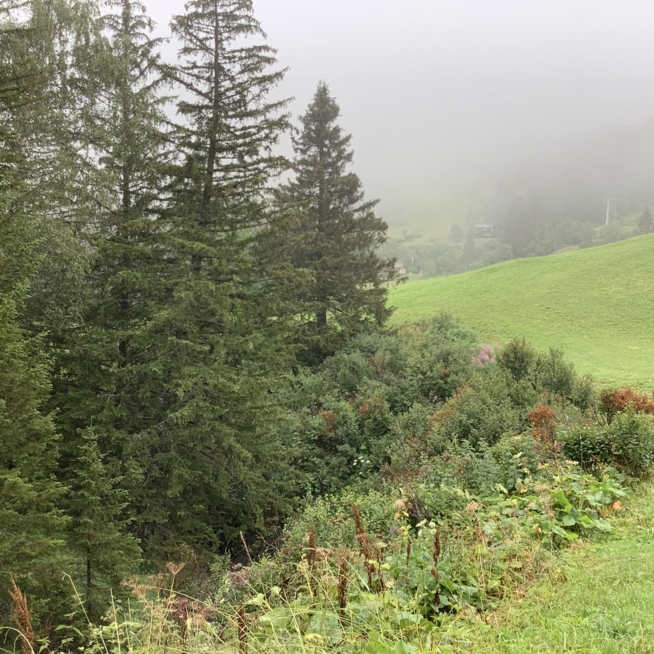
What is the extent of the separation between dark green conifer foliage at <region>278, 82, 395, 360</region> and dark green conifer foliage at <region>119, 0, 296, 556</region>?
27.1ft

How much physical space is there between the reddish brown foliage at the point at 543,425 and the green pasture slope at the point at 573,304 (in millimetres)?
9851

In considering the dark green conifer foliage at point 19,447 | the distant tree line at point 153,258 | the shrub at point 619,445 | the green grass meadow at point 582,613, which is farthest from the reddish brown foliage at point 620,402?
the dark green conifer foliage at point 19,447

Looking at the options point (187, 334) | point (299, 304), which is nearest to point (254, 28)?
point (187, 334)

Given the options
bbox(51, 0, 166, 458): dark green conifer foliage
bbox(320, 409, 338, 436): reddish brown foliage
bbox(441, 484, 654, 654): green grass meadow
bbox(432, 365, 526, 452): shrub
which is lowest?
bbox(320, 409, 338, 436): reddish brown foliage

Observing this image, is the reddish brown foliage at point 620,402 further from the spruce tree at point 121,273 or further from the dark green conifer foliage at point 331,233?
the dark green conifer foliage at point 331,233

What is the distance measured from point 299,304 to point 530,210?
185 m

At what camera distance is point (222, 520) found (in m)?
10.4

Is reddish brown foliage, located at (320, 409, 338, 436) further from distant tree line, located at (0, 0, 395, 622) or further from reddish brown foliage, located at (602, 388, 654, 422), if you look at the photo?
reddish brown foliage, located at (602, 388, 654, 422)

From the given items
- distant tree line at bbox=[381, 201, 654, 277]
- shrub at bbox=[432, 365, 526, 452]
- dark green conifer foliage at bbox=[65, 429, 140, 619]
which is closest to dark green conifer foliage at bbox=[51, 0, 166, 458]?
dark green conifer foliage at bbox=[65, 429, 140, 619]

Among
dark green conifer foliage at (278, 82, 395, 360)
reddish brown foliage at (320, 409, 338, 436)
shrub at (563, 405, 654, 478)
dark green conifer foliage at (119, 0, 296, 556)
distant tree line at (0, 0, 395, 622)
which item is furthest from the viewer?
dark green conifer foliage at (278, 82, 395, 360)

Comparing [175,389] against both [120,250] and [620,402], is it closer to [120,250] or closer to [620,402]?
[120,250]

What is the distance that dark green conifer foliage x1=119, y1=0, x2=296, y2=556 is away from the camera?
363 inches

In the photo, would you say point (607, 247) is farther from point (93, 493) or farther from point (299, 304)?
point (93, 493)

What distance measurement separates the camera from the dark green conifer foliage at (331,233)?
63.2ft
